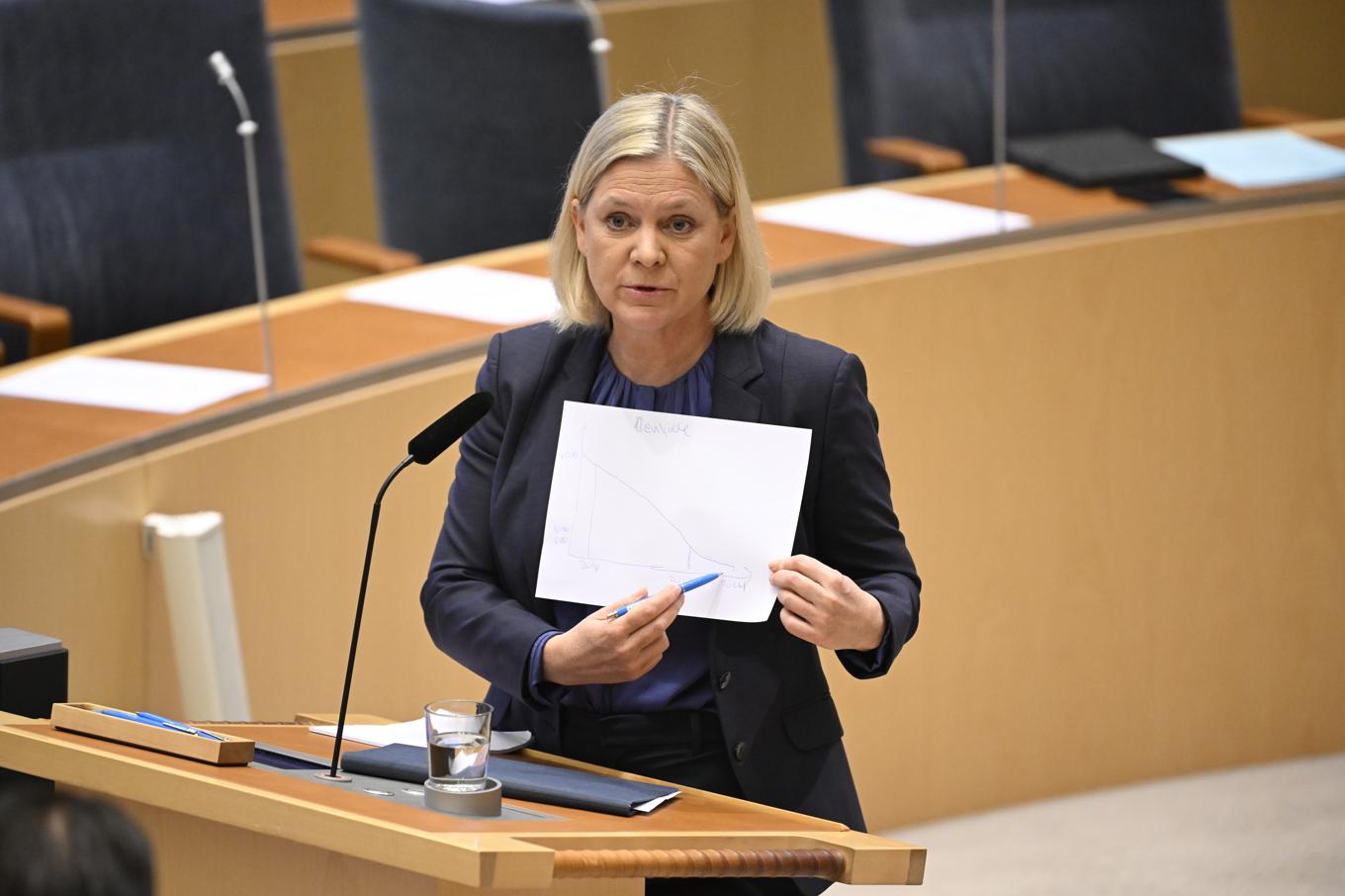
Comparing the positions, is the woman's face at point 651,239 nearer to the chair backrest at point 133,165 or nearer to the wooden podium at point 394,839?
the wooden podium at point 394,839

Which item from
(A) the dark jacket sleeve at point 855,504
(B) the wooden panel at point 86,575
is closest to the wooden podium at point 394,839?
(A) the dark jacket sleeve at point 855,504

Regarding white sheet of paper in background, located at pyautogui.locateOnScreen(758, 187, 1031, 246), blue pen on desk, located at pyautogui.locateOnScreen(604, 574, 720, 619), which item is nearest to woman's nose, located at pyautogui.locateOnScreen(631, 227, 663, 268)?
blue pen on desk, located at pyautogui.locateOnScreen(604, 574, 720, 619)

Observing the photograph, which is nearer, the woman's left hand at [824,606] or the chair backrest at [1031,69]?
the woman's left hand at [824,606]

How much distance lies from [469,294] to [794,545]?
136 centimetres

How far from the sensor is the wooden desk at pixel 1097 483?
10.8 feet

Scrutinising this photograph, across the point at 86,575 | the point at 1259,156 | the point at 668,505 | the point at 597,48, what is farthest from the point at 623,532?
the point at 1259,156

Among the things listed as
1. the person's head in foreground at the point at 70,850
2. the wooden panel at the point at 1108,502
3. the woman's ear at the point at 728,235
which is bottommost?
the wooden panel at the point at 1108,502

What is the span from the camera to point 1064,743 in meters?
3.52

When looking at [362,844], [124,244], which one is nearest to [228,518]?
[124,244]

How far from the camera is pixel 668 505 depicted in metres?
1.78

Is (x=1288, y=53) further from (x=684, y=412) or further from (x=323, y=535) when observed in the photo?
(x=684, y=412)

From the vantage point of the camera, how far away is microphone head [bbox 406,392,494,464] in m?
1.62

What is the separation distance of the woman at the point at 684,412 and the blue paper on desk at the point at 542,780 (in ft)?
0.27

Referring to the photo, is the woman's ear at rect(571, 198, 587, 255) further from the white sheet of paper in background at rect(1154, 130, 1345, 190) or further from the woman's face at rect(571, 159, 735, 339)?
the white sheet of paper in background at rect(1154, 130, 1345, 190)
